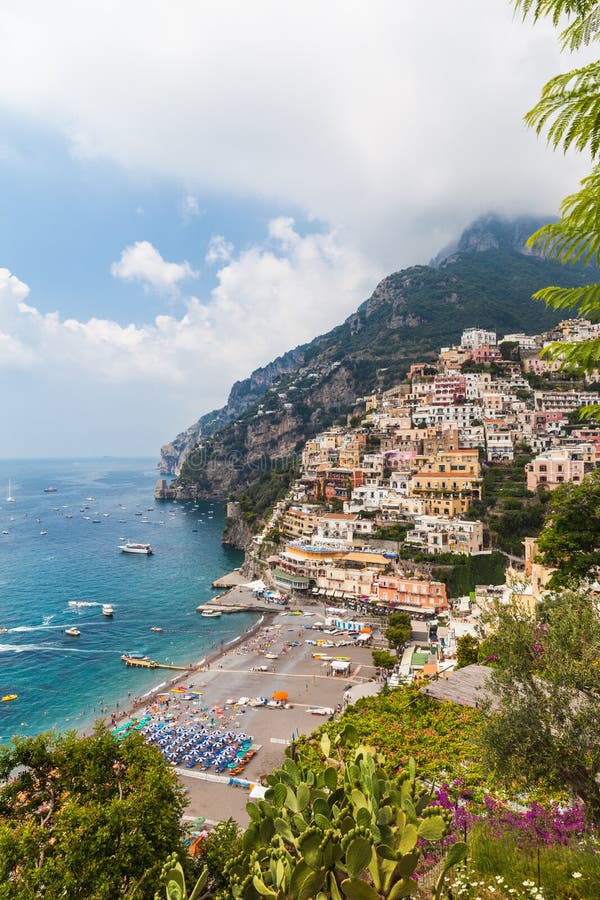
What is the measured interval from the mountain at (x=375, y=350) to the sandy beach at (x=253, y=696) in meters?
53.5

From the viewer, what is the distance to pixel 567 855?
5730 mm

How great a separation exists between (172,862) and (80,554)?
61949mm

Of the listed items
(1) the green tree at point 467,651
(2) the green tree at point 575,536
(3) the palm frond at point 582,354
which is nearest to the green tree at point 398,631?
(1) the green tree at point 467,651

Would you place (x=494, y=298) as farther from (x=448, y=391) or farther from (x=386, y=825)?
(x=386, y=825)

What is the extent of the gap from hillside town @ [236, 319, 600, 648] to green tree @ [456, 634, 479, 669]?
377 cm

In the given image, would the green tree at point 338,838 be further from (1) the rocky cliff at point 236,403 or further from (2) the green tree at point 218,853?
(1) the rocky cliff at point 236,403

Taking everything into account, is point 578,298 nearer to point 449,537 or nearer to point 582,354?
point 582,354

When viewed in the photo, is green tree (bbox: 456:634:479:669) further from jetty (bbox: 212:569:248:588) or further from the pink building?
jetty (bbox: 212:569:248:588)

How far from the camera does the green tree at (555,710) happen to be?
21.4 feet

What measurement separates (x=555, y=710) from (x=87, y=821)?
7300 mm

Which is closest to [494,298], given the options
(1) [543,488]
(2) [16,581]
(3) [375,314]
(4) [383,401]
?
(3) [375,314]

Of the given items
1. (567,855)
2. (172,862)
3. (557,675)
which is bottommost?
(567,855)

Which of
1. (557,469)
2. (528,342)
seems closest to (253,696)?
(557,469)

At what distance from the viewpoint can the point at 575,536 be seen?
36.0 ft
